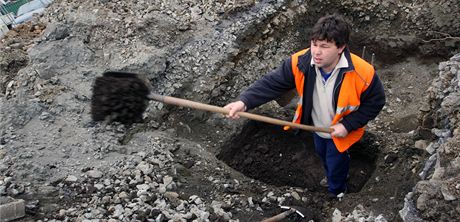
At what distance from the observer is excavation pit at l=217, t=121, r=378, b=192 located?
16.9 feet

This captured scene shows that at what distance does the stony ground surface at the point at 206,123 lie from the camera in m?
3.89

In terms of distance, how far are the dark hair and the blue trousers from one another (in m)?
1.02

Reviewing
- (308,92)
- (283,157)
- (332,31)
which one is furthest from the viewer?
(283,157)

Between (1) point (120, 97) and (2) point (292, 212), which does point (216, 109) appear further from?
(2) point (292, 212)

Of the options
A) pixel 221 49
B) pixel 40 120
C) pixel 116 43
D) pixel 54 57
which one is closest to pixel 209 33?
pixel 221 49

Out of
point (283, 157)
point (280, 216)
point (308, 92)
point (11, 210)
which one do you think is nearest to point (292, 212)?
point (280, 216)

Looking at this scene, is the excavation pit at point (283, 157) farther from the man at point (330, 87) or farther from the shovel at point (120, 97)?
the shovel at point (120, 97)

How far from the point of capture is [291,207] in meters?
4.18

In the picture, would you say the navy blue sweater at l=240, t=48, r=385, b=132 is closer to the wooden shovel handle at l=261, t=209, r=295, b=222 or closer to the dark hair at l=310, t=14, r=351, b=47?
the dark hair at l=310, t=14, r=351, b=47

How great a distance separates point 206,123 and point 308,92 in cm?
158

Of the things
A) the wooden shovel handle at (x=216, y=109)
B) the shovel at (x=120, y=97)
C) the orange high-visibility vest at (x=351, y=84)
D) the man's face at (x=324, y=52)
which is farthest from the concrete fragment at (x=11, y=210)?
the man's face at (x=324, y=52)

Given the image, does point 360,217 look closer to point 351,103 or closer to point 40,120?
point 351,103

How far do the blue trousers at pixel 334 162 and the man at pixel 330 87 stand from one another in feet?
0.04

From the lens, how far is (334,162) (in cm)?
429
